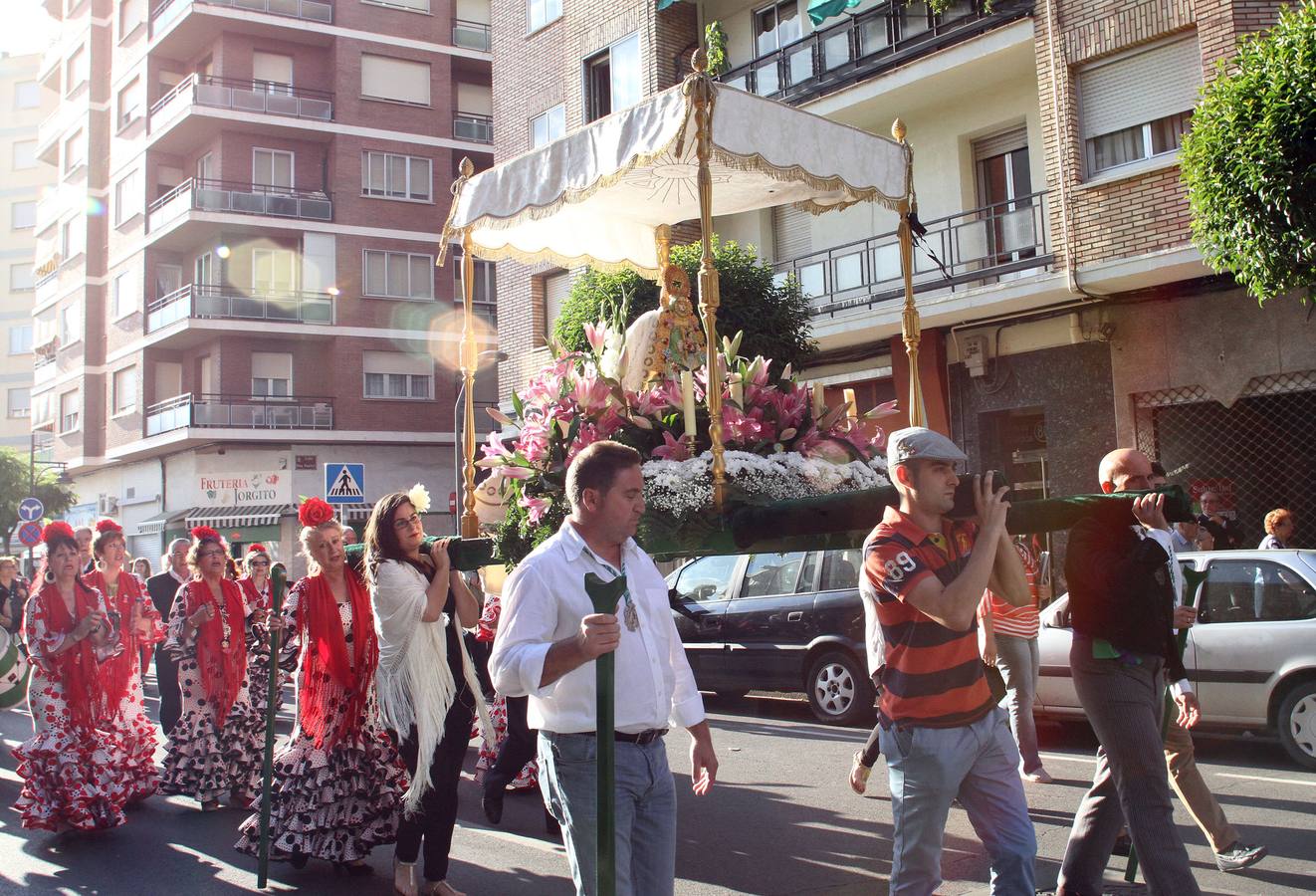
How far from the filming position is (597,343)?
252 inches

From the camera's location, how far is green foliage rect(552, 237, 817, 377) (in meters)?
13.5

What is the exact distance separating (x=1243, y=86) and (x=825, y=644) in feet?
19.9

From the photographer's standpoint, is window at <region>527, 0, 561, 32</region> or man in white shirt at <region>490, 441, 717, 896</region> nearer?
man in white shirt at <region>490, 441, 717, 896</region>

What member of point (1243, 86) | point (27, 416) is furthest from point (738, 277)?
point (27, 416)

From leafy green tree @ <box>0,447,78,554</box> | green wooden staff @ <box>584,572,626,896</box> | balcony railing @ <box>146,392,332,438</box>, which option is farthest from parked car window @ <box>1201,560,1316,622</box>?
leafy green tree @ <box>0,447,78,554</box>

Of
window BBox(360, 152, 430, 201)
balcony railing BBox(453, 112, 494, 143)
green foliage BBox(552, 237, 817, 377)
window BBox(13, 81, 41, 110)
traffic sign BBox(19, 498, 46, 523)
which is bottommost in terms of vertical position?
traffic sign BBox(19, 498, 46, 523)

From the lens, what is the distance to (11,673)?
955cm

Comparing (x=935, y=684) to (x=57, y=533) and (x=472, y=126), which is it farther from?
(x=472, y=126)

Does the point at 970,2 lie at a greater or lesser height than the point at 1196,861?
greater

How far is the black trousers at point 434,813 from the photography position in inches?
225

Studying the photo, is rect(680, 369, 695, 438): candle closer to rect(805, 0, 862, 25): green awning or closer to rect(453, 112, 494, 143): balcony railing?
rect(805, 0, 862, 25): green awning

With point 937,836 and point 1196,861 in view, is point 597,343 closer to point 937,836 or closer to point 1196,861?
point 937,836

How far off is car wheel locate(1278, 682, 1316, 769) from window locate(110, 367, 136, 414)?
3364 centimetres

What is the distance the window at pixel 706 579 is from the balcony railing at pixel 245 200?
2382cm
